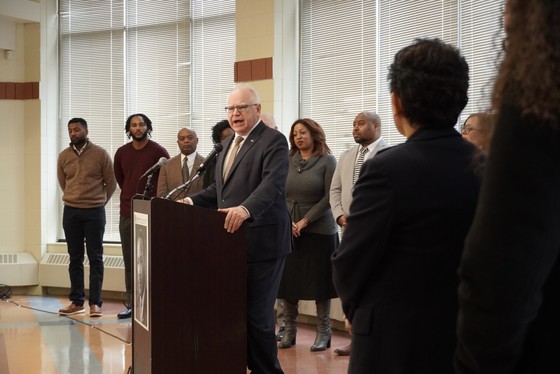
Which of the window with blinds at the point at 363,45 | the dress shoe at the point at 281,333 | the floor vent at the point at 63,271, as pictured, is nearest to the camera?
the dress shoe at the point at 281,333

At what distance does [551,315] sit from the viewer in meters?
1.24

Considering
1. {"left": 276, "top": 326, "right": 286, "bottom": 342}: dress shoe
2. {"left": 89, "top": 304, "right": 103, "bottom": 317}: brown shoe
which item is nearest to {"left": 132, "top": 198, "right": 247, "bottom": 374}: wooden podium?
{"left": 276, "top": 326, "right": 286, "bottom": 342}: dress shoe

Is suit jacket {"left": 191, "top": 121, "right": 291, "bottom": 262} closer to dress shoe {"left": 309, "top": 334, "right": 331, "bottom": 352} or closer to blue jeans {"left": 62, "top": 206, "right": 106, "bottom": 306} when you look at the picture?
dress shoe {"left": 309, "top": 334, "right": 331, "bottom": 352}

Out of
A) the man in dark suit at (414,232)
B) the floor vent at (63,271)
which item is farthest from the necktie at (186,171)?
the man in dark suit at (414,232)

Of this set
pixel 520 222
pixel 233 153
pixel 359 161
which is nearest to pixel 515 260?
pixel 520 222

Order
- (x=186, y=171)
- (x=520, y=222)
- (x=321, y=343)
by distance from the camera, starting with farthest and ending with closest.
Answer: (x=186, y=171) → (x=321, y=343) → (x=520, y=222)

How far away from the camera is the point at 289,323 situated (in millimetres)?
5410

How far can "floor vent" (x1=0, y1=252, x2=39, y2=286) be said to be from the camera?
8.27m

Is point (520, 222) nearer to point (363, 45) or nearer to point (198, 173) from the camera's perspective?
point (198, 173)

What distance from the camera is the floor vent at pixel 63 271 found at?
793 cm

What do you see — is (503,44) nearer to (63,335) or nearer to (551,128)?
(551,128)

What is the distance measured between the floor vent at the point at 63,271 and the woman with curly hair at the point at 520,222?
275 inches

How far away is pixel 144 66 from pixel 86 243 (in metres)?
2.25

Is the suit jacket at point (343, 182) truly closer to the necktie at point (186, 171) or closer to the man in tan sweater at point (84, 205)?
the necktie at point (186, 171)
